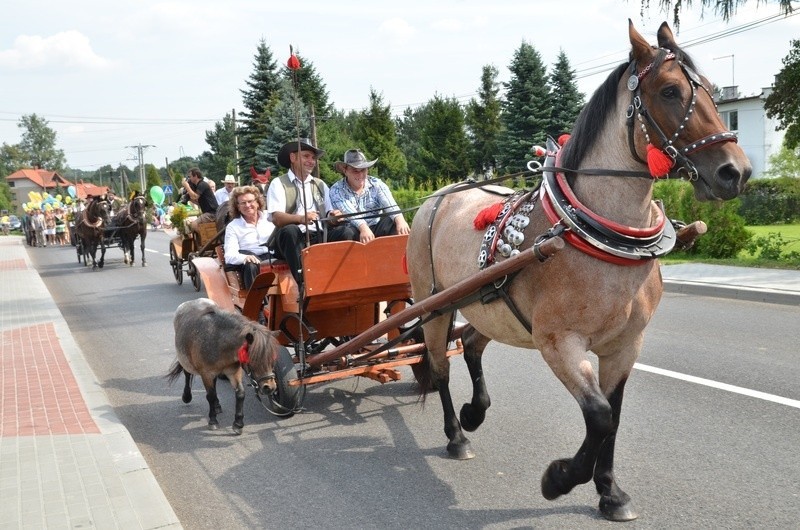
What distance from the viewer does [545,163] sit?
13.9 feet

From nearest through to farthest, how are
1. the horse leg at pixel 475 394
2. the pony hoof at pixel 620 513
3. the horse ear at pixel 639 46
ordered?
1. the horse ear at pixel 639 46
2. the pony hoof at pixel 620 513
3. the horse leg at pixel 475 394

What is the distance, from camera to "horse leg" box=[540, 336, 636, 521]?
12.0 feet

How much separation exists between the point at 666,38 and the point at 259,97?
3393cm

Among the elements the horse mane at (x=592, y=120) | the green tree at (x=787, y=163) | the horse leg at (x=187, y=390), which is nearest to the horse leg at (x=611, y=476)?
the horse mane at (x=592, y=120)

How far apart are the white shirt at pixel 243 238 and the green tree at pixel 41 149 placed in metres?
136

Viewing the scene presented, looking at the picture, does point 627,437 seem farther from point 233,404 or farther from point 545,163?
point 233,404

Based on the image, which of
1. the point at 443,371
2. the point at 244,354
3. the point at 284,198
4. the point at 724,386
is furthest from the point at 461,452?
the point at 284,198

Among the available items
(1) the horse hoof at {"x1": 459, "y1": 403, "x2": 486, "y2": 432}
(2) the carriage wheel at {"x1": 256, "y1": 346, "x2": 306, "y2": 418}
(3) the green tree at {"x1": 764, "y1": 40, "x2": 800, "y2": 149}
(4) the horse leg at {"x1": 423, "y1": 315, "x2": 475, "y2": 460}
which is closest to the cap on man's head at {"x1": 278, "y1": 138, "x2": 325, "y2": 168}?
(2) the carriage wheel at {"x1": 256, "y1": 346, "x2": 306, "y2": 418}

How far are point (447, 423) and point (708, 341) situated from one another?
444cm

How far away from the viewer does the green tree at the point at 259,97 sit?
34994mm

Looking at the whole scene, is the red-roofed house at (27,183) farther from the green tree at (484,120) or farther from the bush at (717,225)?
the bush at (717,225)

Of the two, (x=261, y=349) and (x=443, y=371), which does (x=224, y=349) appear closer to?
(x=261, y=349)

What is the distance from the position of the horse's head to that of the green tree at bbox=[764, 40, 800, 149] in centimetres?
1245

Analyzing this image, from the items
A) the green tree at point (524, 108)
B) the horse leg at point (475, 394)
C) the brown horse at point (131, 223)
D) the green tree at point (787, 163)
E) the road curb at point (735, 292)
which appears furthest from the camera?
the green tree at point (524, 108)
